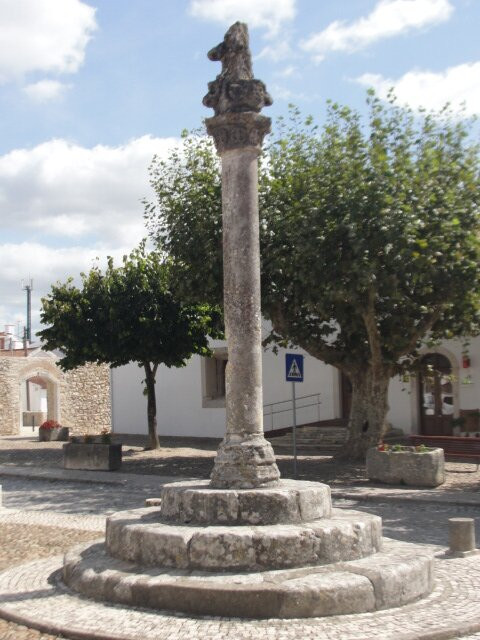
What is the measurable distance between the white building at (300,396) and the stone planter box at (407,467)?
321 centimetres

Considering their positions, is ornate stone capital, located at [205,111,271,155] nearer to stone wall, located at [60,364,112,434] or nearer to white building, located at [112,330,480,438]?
white building, located at [112,330,480,438]

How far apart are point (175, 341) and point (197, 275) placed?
17.2 feet

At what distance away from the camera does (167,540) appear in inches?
261

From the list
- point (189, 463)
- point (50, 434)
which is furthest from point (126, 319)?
point (50, 434)

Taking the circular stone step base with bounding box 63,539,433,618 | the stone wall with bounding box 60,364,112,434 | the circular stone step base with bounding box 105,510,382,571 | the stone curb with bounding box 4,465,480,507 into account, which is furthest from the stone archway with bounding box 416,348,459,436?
the stone wall with bounding box 60,364,112,434

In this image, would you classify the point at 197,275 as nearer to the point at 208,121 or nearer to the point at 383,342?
the point at 383,342

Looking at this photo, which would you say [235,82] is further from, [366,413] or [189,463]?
[189,463]

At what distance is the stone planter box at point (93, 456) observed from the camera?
1758 centimetres

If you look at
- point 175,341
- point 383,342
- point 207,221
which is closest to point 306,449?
point 175,341

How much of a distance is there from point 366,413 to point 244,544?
10.6 metres

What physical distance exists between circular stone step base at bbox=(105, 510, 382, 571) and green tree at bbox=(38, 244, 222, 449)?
13.1m

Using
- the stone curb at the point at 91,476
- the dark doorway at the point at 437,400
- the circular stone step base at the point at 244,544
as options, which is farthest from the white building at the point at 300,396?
the circular stone step base at the point at 244,544

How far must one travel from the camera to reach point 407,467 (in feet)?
46.8

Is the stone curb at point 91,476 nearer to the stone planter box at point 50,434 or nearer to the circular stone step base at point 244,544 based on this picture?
the circular stone step base at point 244,544
